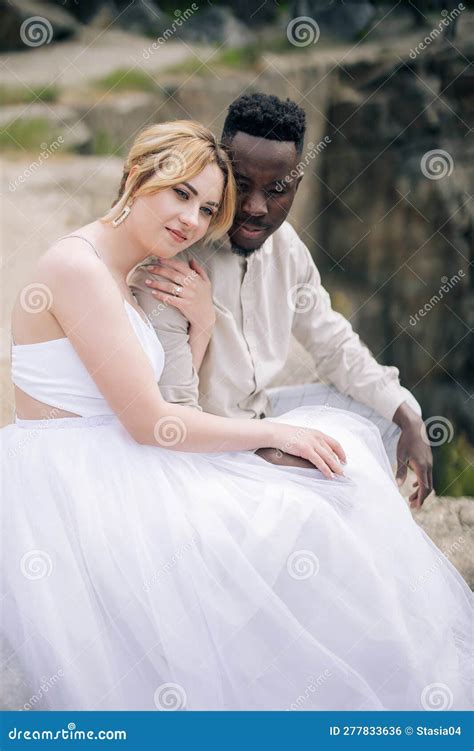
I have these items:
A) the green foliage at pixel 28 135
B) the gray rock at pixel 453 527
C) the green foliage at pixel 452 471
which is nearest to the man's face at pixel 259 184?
the gray rock at pixel 453 527

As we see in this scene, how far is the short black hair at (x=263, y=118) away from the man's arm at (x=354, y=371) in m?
0.31

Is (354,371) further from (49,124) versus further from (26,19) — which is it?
(26,19)

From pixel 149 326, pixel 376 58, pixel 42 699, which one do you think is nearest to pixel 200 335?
pixel 149 326

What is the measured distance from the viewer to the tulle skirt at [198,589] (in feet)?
4.38

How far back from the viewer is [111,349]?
1.42 metres

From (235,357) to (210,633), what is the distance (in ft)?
2.24

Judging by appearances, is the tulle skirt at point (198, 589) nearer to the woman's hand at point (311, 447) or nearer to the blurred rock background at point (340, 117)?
the woman's hand at point (311, 447)

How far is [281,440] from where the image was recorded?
1.53 metres

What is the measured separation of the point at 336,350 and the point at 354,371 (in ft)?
0.23

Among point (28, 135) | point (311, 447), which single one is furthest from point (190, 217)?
point (28, 135)

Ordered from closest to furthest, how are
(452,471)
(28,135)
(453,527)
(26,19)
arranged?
(453,527), (452,471), (28,135), (26,19)

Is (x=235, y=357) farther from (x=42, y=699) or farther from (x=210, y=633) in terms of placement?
(x=42, y=699)

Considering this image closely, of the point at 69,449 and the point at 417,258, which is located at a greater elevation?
the point at 417,258
